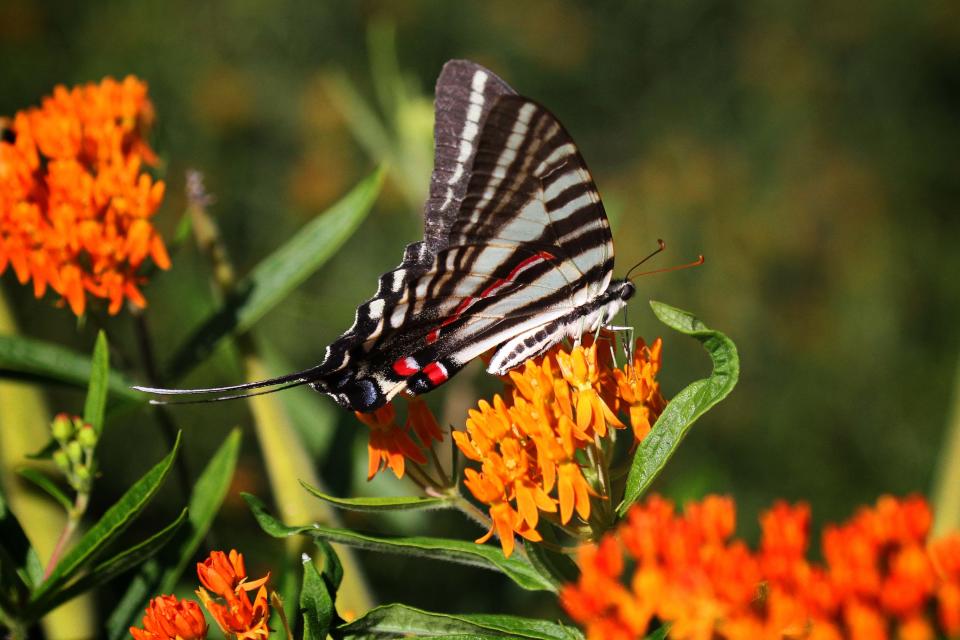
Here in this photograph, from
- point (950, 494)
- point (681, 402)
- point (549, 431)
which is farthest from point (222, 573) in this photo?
point (950, 494)

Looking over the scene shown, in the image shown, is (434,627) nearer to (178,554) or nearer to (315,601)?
(315,601)

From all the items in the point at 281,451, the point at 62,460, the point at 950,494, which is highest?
the point at 62,460

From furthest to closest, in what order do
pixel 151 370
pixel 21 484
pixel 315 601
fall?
pixel 151 370 → pixel 21 484 → pixel 315 601

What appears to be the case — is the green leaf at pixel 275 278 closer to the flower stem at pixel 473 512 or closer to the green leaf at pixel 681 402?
the flower stem at pixel 473 512

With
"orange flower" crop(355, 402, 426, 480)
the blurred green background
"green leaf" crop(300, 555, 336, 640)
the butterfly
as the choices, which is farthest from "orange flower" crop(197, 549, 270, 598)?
the blurred green background

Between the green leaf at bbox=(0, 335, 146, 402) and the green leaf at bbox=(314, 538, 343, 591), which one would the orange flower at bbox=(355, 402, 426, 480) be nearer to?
the green leaf at bbox=(314, 538, 343, 591)

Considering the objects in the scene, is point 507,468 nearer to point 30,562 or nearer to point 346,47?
point 30,562
